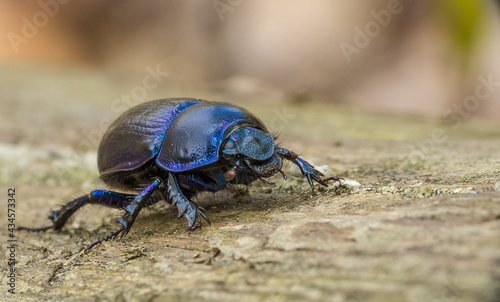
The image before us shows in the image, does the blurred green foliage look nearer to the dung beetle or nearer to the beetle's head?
the dung beetle

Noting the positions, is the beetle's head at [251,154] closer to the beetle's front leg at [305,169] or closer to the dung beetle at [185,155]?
the dung beetle at [185,155]

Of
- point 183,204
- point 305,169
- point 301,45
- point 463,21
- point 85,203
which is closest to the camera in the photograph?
point 183,204

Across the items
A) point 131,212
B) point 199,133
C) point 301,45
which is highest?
point 301,45

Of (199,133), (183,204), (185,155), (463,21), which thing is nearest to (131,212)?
Result: (183,204)

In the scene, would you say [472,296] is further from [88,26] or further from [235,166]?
[88,26]

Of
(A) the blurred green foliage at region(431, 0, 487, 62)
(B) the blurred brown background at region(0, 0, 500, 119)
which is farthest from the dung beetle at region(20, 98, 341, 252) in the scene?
(A) the blurred green foliage at region(431, 0, 487, 62)

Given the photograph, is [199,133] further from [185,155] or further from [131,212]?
[131,212]

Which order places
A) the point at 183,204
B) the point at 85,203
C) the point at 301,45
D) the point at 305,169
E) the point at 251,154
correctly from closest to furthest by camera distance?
the point at 251,154 → the point at 183,204 → the point at 305,169 → the point at 85,203 → the point at 301,45

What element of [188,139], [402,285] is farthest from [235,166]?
[402,285]
